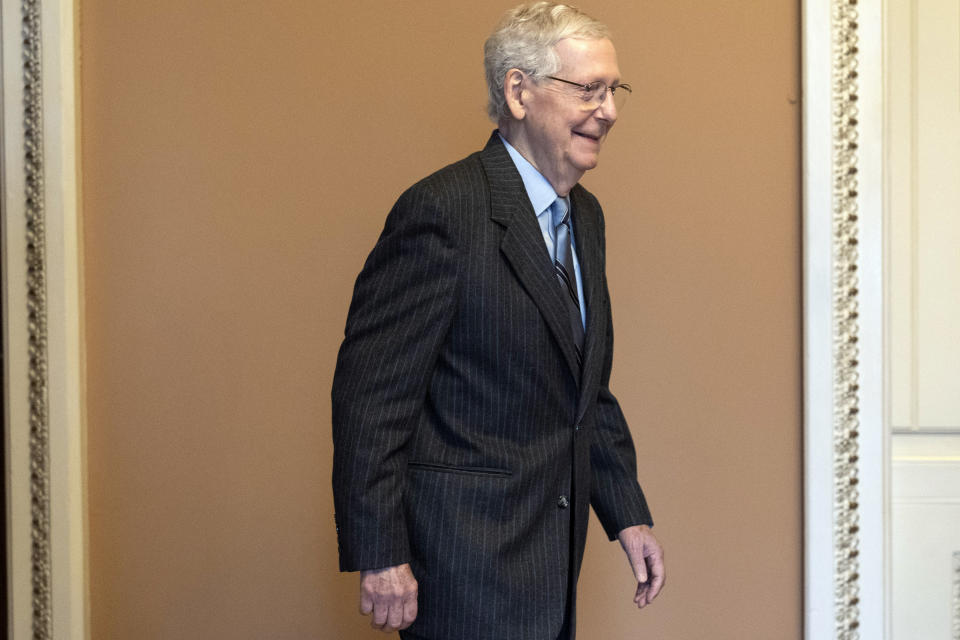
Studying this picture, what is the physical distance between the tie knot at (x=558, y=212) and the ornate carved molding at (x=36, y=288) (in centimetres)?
142

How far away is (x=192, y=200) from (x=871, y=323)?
1.70 m

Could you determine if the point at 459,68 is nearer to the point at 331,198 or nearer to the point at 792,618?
the point at 331,198

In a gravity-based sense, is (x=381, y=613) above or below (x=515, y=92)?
below

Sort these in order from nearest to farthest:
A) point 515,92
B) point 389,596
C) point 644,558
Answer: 1. point 389,596
2. point 515,92
3. point 644,558

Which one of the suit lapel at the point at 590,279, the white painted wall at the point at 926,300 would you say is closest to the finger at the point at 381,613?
the suit lapel at the point at 590,279

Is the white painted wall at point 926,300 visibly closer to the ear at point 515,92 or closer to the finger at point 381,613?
the ear at point 515,92

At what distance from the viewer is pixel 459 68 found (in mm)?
2414

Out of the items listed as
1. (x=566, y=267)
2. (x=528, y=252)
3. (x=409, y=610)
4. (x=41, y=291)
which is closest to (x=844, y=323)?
A: (x=566, y=267)

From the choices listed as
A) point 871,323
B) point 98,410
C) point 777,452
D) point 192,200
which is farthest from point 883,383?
point 98,410

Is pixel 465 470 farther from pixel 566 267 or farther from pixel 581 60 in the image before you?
pixel 581 60

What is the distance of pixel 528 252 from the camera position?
60.9 inches

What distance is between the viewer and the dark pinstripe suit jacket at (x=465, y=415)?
4.80 ft

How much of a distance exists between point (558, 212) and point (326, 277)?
911 millimetres

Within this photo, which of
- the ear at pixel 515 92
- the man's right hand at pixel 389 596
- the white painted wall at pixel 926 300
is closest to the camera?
the man's right hand at pixel 389 596
